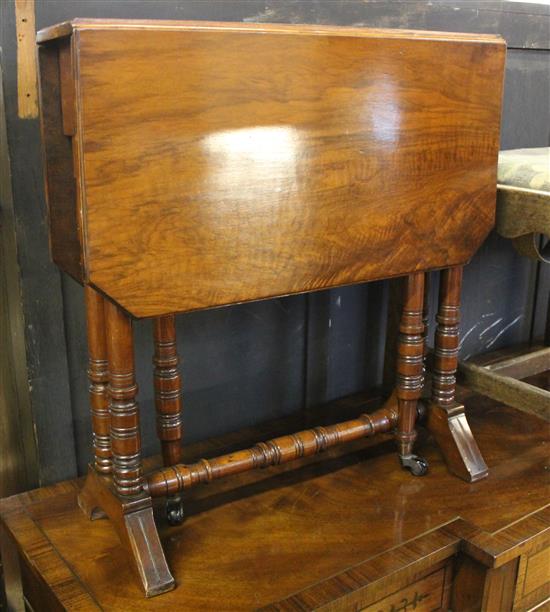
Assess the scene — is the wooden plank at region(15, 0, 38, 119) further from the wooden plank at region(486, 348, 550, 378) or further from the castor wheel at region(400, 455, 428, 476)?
the wooden plank at region(486, 348, 550, 378)

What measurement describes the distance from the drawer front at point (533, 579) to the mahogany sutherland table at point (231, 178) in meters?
0.42

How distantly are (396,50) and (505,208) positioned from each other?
0.49m

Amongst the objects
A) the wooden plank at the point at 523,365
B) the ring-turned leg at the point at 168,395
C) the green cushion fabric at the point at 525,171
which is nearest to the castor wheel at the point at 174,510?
the ring-turned leg at the point at 168,395

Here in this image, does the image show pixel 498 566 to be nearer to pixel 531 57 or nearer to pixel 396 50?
pixel 396 50

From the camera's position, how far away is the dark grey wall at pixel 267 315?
152 cm

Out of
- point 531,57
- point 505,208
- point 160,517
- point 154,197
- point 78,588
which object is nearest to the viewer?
point 154,197

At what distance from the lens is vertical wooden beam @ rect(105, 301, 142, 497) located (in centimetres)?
129

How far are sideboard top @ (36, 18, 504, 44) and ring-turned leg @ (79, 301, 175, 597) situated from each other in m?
0.43

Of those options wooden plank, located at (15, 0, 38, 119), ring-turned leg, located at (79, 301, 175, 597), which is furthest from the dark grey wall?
ring-turned leg, located at (79, 301, 175, 597)

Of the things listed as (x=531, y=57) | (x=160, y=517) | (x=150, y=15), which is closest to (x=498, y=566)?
(x=160, y=517)

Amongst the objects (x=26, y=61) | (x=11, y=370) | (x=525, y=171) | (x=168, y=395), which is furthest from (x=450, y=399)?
(x=26, y=61)

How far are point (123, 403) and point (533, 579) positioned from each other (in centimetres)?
89

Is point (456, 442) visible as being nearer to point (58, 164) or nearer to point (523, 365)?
point (523, 365)

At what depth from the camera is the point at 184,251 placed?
123 cm
